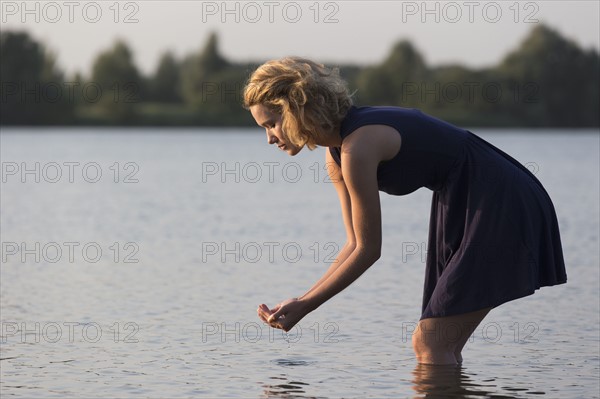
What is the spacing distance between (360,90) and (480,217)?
9101cm

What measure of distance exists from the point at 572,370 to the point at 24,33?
9529 centimetres

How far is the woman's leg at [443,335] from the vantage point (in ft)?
17.7

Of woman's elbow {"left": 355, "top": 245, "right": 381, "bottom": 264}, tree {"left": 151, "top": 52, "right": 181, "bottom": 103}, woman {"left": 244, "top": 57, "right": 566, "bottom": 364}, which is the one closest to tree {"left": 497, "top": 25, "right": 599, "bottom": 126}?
tree {"left": 151, "top": 52, "right": 181, "bottom": 103}

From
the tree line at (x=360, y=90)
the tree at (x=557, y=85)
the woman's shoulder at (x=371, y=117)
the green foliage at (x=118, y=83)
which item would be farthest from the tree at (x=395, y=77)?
the woman's shoulder at (x=371, y=117)

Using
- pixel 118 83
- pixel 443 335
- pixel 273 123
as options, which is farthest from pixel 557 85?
pixel 273 123

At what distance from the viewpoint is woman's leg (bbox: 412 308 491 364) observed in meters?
5.41

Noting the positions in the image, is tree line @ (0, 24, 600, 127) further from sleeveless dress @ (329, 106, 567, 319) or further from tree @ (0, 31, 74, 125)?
sleeveless dress @ (329, 106, 567, 319)

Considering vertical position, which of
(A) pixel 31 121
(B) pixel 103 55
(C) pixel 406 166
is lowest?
(C) pixel 406 166

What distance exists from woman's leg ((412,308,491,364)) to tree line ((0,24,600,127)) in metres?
79.1

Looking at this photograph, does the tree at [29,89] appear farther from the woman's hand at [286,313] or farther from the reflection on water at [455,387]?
the woman's hand at [286,313]

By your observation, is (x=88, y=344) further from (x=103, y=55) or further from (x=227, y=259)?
(x=103, y=55)

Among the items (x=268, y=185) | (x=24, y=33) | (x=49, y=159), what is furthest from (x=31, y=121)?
(x=268, y=185)

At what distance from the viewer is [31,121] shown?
9319 cm

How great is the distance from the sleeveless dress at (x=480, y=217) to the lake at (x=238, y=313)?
1.06 m
